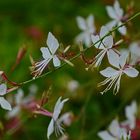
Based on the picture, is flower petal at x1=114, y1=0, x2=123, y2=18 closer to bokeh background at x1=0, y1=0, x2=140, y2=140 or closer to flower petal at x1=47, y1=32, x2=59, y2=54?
flower petal at x1=47, y1=32, x2=59, y2=54

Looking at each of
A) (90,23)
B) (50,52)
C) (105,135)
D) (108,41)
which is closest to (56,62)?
(50,52)

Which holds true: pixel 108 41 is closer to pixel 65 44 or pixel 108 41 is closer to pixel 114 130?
pixel 114 130

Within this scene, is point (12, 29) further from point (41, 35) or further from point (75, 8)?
point (75, 8)

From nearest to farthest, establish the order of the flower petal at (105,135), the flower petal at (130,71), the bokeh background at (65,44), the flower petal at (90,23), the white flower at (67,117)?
the flower petal at (130,71) → the flower petal at (105,135) → the white flower at (67,117) → the flower petal at (90,23) → the bokeh background at (65,44)

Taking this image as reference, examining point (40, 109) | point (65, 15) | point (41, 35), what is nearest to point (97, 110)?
point (41, 35)

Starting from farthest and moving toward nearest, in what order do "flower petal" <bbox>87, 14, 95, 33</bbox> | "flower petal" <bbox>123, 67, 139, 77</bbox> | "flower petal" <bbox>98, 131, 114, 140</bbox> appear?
"flower petal" <bbox>87, 14, 95, 33</bbox> → "flower petal" <bbox>98, 131, 114, 140</bbox> → "flower petal" <bbox>123, 67, 139, 77</bbox>

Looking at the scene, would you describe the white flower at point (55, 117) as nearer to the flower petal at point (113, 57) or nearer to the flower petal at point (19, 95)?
the flower petal at point (113, 57)

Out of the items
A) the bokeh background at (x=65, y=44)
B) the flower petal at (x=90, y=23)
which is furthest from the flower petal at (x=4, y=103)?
the bokeh background at (x=65, y=44)

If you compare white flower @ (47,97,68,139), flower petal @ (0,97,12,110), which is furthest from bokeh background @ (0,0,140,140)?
flower petal @ (0,97,12,110)

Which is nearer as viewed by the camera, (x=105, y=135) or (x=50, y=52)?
(x=50, y=52)
